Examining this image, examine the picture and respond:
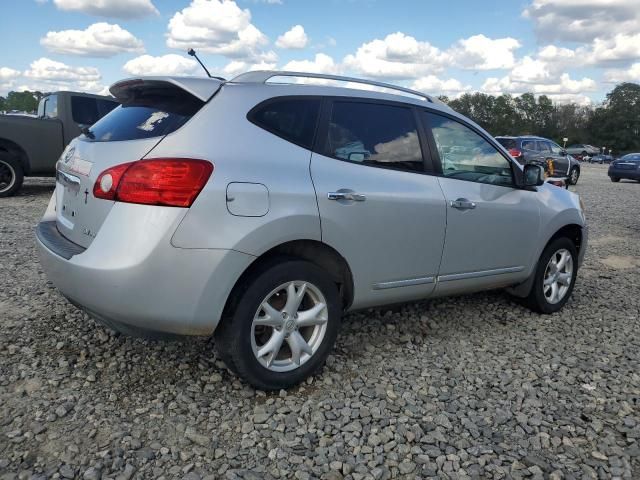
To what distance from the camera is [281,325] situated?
10.1ft

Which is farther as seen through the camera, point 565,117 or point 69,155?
point 565,117

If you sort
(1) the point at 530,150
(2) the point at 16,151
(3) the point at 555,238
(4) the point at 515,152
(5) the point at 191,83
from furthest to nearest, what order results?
(1) the point at 530,150
(4) the point at 515,152
(2) the point at 16,151
(3) the point at 555,238
(5) the point at 191,83

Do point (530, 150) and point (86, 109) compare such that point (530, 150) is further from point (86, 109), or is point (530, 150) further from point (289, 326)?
point (289, 326)

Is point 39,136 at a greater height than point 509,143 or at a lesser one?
lesser

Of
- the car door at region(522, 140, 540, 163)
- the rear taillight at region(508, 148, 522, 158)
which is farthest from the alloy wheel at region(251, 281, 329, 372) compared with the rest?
the car door at region(522, 140, 540, 163)

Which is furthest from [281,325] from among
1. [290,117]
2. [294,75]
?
[294,75]

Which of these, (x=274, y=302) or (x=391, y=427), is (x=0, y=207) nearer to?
(x=274, y=302)

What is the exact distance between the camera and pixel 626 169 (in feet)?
76.9

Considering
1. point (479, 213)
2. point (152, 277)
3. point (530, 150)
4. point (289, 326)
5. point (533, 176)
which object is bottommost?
point (289, 326)

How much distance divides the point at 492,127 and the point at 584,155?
125 feet

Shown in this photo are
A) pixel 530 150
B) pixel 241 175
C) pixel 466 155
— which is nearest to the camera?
pixel 241 175

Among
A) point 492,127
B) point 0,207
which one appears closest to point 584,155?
point 492,127

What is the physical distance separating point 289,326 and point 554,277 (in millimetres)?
2809

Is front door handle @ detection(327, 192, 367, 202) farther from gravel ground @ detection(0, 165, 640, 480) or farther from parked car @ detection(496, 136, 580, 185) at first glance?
parked car @ detection(496, 136, 580, 185)
